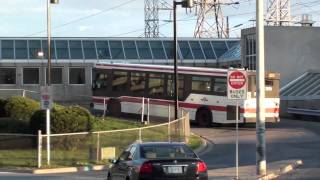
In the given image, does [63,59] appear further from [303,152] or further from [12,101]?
[303,152]

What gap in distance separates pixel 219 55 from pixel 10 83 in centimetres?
2023

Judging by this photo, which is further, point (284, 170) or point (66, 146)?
point (66, 146)

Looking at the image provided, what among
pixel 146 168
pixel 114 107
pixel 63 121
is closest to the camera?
pixel 146 168

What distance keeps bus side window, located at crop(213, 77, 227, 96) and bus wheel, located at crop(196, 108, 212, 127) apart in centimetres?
132

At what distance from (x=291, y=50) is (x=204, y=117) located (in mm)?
14888

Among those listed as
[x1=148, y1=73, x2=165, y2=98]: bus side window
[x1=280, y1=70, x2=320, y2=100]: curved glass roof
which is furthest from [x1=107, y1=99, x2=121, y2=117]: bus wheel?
Answer: [x1=280, y1=70, x2=320, y2=100]: curved glass roof

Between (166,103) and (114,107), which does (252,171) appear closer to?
(166,103)

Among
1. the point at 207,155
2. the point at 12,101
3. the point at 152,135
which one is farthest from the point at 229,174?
the point at 12,101

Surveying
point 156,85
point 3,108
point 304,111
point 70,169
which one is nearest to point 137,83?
point 156,85

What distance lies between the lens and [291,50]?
4953cm

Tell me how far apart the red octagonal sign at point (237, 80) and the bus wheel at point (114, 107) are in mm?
20778

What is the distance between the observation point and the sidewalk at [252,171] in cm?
1912

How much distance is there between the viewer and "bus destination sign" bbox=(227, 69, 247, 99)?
63.3 ft

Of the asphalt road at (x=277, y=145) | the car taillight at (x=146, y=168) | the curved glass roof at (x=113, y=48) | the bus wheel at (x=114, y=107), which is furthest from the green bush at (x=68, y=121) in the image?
the curved glass roof at (x=113, y=48)
